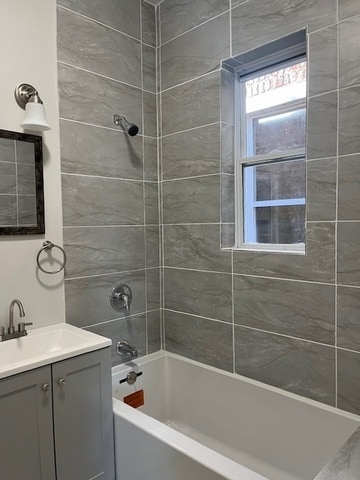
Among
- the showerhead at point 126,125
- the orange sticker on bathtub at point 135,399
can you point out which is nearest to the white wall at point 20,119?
the showerhead at point 126,125

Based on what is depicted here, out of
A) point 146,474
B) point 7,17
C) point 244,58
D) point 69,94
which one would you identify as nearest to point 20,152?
point 69,94

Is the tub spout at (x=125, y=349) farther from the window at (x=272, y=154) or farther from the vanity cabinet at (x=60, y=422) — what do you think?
the window at (x=272, y=154)

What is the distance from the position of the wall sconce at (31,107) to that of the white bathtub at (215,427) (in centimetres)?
143

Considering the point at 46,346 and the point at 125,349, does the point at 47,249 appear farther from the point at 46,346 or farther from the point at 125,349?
the point at 125,349

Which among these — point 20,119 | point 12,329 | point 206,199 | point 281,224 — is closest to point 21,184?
point 20,119

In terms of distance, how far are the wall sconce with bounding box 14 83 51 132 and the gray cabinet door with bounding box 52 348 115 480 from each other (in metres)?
1.12

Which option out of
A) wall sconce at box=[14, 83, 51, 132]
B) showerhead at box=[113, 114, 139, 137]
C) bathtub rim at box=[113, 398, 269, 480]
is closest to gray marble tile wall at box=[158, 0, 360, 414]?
showerhead at box=[113, 114, 139, 137]

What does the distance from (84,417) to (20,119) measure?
58.5 inches

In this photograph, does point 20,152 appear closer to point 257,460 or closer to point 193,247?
point 193,247

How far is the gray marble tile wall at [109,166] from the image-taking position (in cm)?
199

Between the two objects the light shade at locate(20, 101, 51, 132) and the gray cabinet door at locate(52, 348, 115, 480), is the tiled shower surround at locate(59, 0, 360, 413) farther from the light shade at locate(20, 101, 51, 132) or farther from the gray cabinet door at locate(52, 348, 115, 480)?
the gray cabinet door at locate(52, 348, 115, 480)

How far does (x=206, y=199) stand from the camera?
217 centimetres

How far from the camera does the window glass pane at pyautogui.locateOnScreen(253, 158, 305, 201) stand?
1916 millimetres

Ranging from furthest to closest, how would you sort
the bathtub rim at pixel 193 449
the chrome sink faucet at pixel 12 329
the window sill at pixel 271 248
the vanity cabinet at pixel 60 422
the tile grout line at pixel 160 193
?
the tile grout line at pixel 160 193, the window sill at pixel 271 248, the chrome sink faucet at pixel 12 329, the vanity cabinet at pixel 60 422, the bathtub rim at pixel 193 449
